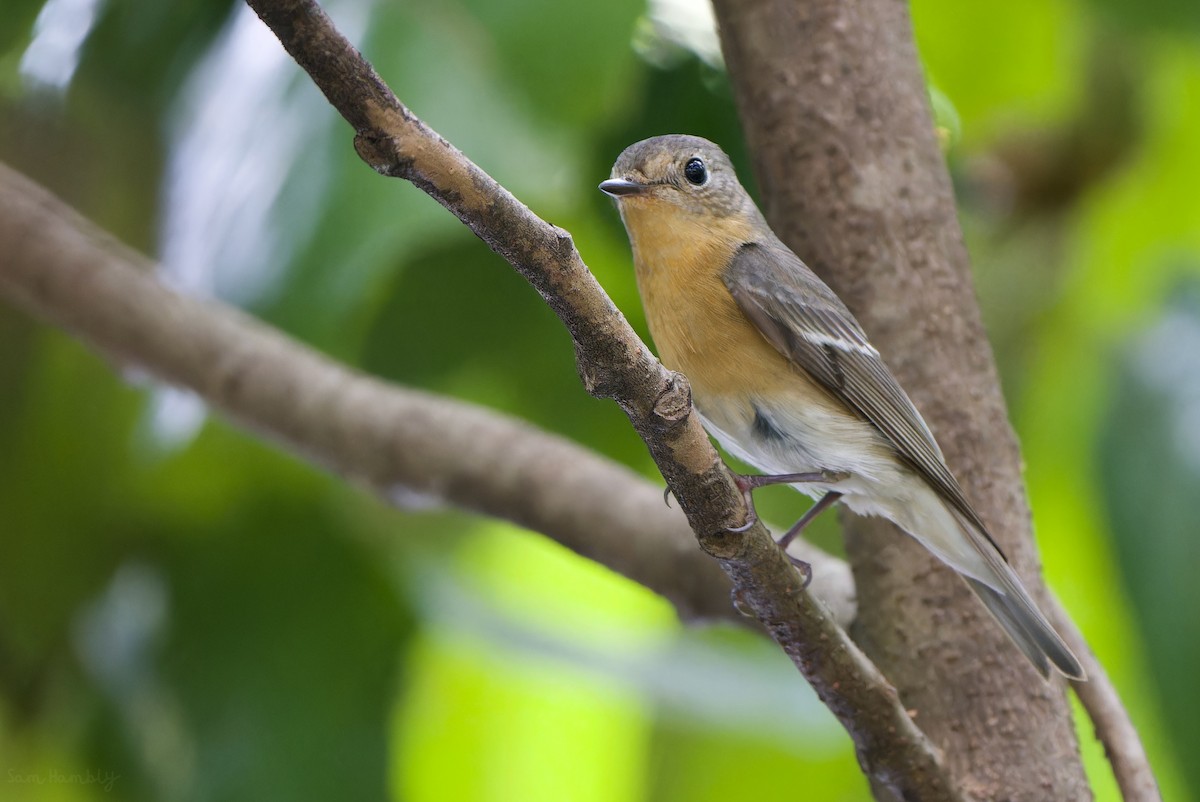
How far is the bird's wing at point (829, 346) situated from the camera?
2.30m

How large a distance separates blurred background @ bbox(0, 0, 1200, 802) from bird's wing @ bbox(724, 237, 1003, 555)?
24.5 inches

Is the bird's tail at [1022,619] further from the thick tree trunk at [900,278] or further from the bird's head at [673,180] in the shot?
the bird's head at [673,180]

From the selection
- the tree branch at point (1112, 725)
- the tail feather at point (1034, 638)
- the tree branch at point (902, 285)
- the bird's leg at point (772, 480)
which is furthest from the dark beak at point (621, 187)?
the tree branch at point (1112, 725)

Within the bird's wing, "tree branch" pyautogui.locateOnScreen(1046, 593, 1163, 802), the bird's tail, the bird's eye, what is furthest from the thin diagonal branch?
the bird's eye

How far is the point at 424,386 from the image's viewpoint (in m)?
3.41

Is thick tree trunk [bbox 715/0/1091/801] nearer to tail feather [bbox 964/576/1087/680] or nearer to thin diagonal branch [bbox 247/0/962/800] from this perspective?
tail feather [bbox 964/576/1087/680]

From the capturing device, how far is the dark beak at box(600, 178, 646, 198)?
219 cm

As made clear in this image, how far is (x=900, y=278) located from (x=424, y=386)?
4.96ft

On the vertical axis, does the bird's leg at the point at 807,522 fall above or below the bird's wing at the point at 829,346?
below

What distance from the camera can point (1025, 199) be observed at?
3.73 metres

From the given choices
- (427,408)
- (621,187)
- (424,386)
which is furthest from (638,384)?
(424,386)

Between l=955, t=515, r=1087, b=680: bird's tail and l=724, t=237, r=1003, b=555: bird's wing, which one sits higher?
l=724, t=237, r=1003, b=555: bird's wing

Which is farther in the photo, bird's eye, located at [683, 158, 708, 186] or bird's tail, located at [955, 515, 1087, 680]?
bird's eye, located at [683, 158, 708, 186]

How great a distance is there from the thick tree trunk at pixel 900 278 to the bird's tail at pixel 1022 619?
49 mm
